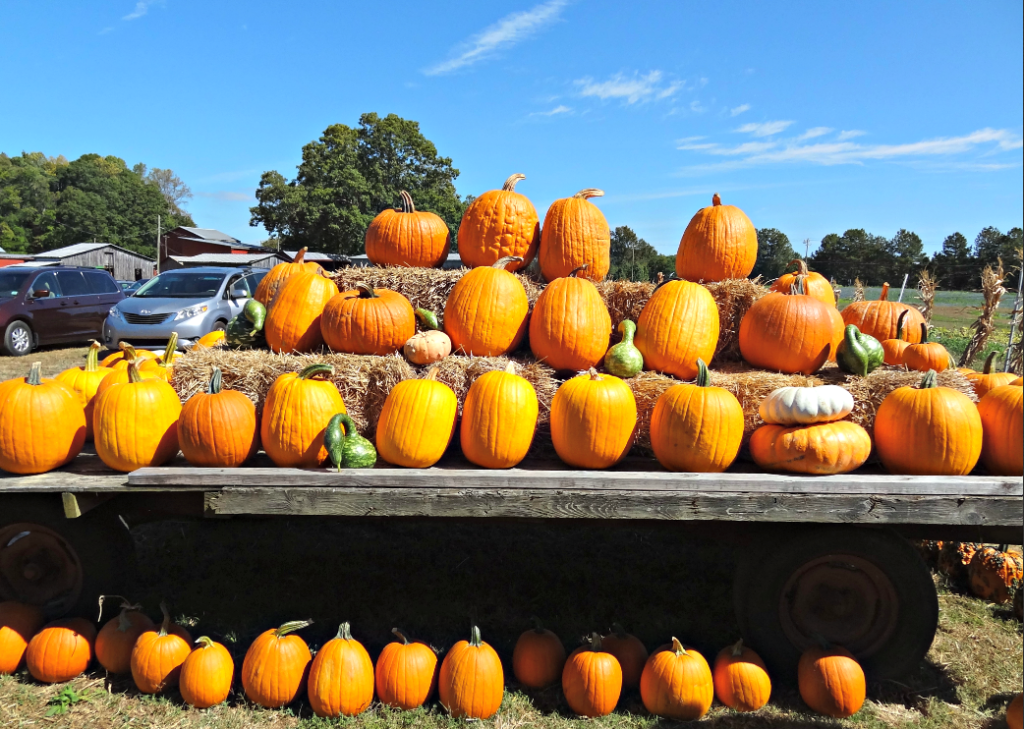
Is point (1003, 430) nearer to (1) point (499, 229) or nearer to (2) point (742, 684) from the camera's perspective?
(2) point (742, 684)

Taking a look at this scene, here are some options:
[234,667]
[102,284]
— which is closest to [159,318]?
[102,284]

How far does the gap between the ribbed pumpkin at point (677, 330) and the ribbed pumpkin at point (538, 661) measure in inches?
63.6

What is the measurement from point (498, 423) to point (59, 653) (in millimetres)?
2158

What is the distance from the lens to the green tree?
38406 mm

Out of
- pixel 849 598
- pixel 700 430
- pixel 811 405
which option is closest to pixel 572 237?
pixel 700 430

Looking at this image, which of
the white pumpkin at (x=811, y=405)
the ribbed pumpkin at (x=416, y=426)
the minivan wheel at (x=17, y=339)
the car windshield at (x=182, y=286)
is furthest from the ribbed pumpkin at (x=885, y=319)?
the minivan wheel at (x=17, y=339)

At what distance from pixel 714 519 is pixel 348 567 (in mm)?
2335

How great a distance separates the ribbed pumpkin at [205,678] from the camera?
8.60 ft

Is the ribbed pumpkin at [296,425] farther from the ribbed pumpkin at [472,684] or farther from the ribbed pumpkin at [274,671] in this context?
the ribbed pumpkin at [472,684]

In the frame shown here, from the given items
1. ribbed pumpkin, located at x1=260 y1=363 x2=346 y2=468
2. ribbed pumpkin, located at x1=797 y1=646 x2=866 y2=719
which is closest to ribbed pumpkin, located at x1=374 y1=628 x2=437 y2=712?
ribbed pumpkin, located at x1=260 y1=363 x2=346 y2=468

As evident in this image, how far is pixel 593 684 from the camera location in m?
2.61

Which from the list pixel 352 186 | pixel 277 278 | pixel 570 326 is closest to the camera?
pixel 570 326

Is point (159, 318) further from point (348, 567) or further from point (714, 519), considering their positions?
point (714, 519)

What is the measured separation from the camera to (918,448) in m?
2.80
